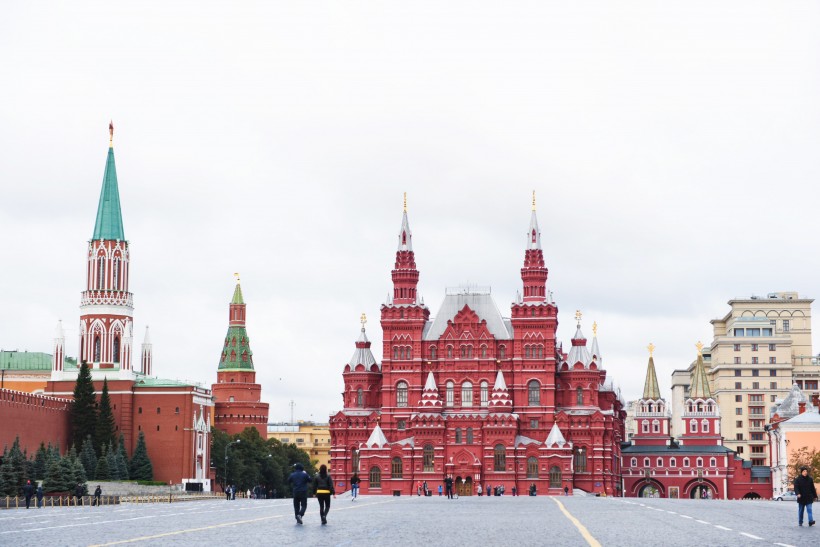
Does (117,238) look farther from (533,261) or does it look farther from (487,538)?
(487,538)

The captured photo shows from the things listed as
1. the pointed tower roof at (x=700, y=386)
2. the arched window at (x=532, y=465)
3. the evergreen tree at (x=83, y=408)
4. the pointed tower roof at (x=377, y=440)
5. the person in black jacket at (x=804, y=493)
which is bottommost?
the arched window at (x=532, y=465)

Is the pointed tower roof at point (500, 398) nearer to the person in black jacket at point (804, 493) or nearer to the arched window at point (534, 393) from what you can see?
the arched window at point (534, 393)

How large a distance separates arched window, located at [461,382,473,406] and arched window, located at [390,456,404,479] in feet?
29.6

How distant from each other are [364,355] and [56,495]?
179 feet

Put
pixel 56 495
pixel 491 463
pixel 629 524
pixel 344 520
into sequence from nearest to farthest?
pixel 629 524 → pixel 344 520 → pixel 56 495 → pixel 491 463

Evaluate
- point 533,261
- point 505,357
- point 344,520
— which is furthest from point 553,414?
point 344,520

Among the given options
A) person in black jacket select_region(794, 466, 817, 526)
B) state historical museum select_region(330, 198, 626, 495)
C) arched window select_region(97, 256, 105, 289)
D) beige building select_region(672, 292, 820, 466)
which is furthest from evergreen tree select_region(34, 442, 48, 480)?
beige building select_region(672, 292, 820, 466)

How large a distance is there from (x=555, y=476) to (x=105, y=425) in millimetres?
44663

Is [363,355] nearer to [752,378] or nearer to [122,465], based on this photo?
[122,465]

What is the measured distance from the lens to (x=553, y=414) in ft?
431

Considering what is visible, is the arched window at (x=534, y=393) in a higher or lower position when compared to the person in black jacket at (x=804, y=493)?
higher

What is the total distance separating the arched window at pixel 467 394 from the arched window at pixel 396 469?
29.6 feet

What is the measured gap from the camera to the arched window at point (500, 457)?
129 m

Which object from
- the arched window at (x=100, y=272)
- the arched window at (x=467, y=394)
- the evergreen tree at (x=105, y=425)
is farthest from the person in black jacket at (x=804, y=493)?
the arched window at (x=100, y=272)
